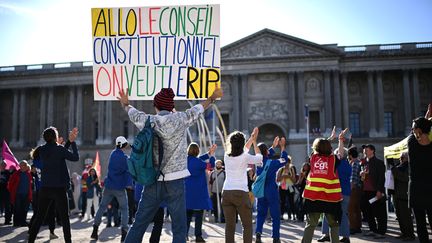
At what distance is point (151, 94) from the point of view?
729 cm

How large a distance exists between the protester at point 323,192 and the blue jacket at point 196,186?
8.79ft

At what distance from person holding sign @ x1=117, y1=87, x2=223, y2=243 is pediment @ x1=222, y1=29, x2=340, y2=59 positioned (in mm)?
39412

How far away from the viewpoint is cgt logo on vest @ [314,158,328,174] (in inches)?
246

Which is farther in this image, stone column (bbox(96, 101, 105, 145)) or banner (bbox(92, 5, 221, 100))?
stone column (bbox(96, 101, 105, 145))

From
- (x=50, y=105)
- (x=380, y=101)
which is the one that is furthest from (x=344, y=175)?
(x=50, y=105)

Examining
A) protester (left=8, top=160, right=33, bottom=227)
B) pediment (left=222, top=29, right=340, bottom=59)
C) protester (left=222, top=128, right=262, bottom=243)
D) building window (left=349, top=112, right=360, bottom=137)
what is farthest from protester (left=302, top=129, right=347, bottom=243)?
building window (left=349, top=112, right=360, bottom=137)

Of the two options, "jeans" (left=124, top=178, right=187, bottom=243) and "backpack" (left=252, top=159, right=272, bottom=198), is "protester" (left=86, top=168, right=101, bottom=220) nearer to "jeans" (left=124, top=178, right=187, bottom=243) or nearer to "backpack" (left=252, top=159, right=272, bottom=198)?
"backpack" (left=252, top=159, right=272, bottom=198)

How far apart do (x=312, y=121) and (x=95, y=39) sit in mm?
38482

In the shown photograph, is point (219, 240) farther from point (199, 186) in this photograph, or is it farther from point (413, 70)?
point (413, 70)

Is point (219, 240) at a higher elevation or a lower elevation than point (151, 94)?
lower

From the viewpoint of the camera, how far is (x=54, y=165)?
701 cm

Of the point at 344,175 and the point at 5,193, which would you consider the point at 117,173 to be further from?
the point at 5,193

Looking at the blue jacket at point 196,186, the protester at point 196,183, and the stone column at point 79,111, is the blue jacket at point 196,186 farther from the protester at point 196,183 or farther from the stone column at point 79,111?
the stone column at point 79,111

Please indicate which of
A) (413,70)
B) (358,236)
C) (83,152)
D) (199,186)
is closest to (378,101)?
(413,70)
